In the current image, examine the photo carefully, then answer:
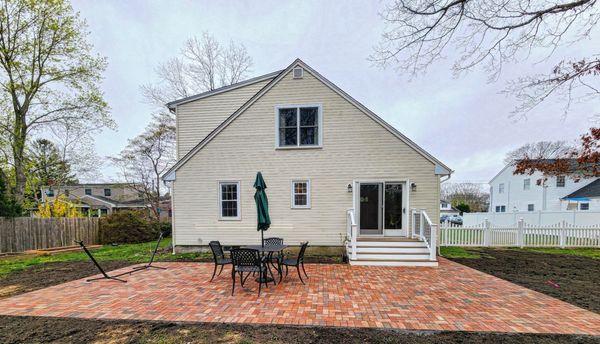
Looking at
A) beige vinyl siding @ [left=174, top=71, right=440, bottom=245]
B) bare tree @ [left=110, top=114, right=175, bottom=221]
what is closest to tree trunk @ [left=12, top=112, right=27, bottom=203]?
bare tree @ [left=110, top=114, right=175, bottom=221]

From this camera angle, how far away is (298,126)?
9.18 metres

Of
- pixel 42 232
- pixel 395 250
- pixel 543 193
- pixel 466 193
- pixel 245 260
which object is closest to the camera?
pixel 245 260

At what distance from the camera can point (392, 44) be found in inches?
258

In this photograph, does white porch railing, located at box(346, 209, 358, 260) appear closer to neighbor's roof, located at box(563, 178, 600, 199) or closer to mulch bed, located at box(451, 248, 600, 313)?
mulch bed, located at box(451, 248, 600, 313)

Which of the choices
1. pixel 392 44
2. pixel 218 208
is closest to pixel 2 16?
pixel 218 208

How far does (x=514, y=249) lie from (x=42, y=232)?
22407mm

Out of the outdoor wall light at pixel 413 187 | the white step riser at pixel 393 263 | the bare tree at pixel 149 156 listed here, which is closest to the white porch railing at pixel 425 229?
the white step riser at pixel 393 263

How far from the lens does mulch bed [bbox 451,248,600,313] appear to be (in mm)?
5219

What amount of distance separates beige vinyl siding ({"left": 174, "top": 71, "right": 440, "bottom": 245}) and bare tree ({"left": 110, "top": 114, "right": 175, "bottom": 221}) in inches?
497

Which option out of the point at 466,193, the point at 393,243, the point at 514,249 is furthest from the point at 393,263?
the point at 466,193

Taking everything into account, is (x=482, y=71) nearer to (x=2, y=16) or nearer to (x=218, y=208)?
(x=218, y=208)

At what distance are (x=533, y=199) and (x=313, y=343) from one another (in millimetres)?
31983

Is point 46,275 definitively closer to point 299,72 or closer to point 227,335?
point 227,335

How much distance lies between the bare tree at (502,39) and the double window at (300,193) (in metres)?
4.88
